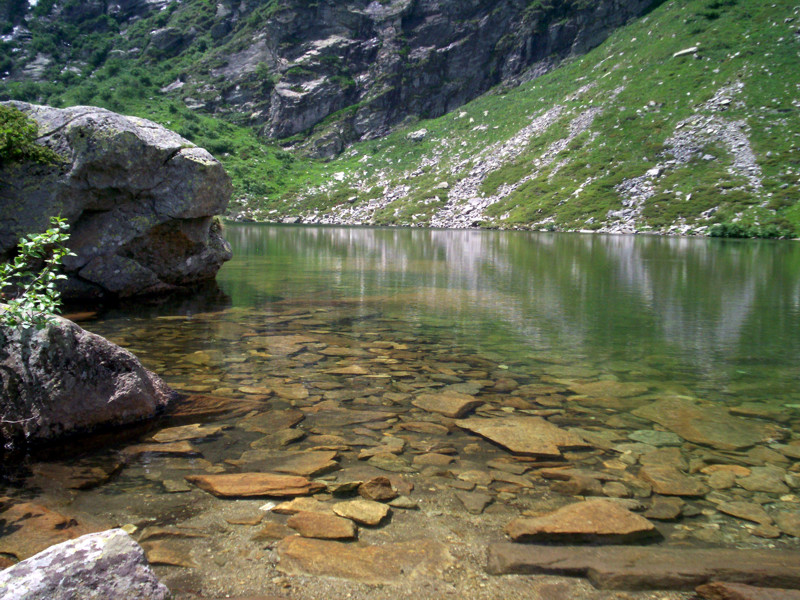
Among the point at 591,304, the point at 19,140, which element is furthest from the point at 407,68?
the point at 19,140

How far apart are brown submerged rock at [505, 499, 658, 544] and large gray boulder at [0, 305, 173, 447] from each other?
5.11 m

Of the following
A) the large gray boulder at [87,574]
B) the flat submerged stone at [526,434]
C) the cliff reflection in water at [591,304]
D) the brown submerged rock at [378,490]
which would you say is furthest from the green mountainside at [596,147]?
the large gray boulder at [87,574]

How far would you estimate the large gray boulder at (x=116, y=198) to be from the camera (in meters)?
13.3

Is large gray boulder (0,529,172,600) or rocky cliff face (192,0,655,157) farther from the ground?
rocky cliff face (192,0,655,157)

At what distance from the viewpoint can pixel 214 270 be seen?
777 inches

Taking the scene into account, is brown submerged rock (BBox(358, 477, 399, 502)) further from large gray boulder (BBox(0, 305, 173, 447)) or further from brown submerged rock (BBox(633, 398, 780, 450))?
brown submerged rock (BBox(633, 398, 780, 450))

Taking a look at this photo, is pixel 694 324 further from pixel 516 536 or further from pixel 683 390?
pixel 516 536

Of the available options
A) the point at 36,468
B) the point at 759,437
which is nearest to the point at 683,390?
the point at 759,437

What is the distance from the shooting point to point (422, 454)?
19.7ft

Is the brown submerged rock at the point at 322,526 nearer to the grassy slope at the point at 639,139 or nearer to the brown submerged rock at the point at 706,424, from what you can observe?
the brown submerged rock at the point at 706,424

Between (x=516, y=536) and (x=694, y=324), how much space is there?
1243 cm

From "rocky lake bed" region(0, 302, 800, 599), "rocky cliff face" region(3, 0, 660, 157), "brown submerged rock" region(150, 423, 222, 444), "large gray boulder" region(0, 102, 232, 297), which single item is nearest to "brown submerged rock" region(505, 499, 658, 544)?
"rocky lake bed" region(0, 302, 800, 599)

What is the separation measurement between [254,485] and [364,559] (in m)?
1.63

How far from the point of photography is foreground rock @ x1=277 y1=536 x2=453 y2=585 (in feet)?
12.6
